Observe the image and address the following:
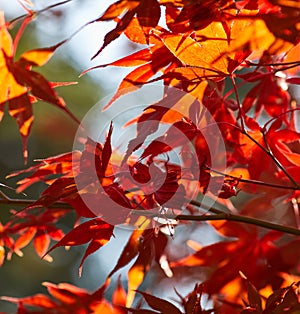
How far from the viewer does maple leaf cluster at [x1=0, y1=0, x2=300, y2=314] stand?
468mm

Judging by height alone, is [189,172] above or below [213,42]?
below

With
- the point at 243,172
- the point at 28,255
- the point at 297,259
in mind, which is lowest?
the point at 28,255

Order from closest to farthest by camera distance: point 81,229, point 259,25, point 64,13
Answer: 1. point 259,25
2. point 81,229
3. point 64,13

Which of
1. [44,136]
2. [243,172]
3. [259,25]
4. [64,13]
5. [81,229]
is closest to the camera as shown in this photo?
[259,25]

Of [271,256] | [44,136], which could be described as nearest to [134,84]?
Result: [271,256]

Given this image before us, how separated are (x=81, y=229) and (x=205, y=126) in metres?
0.16

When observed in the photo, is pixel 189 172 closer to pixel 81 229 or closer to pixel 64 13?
pixel 81 229

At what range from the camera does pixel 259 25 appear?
0.37 m

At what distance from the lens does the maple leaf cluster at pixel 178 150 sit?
1.54 feet

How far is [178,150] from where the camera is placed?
636mm

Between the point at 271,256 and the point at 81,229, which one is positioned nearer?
the point at 81,229

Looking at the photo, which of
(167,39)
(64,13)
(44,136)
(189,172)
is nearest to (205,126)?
(189,172)

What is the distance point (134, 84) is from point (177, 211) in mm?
133

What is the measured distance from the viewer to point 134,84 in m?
0.55
